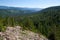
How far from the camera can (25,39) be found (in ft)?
67.7

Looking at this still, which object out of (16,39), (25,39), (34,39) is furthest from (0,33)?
(34,39)

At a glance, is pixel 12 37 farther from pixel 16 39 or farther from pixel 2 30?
pixel 2 30

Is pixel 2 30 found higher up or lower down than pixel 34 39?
higher up

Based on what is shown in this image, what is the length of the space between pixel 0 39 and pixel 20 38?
312cm

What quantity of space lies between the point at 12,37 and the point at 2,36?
3.73 ft

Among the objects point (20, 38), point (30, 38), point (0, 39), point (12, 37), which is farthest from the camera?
point (30, 38)

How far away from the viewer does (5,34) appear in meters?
18.9

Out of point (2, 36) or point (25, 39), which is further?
point (25, 39)

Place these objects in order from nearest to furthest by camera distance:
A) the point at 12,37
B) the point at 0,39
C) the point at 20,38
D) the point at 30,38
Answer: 1. the point at 0,39
2. the point at 12,37
3. the point at 20,38
4. the point at 30,38

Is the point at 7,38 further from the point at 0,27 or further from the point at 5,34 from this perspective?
the point at 0,27

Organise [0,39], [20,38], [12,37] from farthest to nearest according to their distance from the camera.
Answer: [20,38], [12,37], [0,39]

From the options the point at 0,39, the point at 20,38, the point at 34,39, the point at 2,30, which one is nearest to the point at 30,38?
the point at 34,39

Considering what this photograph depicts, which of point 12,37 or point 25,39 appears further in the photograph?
point 25,39

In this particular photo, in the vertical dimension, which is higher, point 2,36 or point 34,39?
point 2,36
